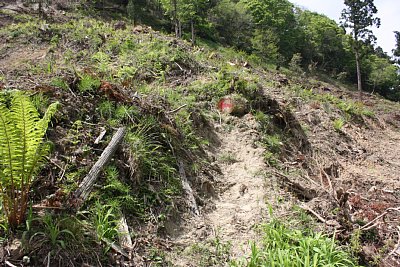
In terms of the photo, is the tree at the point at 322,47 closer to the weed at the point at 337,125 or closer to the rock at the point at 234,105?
the weed at the point at 337,125

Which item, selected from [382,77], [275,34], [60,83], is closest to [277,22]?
[275,34]

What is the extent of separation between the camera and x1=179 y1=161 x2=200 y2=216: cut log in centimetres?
422

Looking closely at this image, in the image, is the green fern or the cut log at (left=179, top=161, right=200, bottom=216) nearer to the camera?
the green fern

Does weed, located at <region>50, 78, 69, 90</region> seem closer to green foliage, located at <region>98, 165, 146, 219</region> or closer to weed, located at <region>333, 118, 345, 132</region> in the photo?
green foliage, located at <region>98, 165, 146, 219</region>

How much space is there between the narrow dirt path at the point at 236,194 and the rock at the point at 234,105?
7.9 inches

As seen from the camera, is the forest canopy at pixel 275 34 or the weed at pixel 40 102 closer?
the weed at pixel 40 102

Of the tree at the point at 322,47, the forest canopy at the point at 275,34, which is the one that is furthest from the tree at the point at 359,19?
the tree at the point at 322,47

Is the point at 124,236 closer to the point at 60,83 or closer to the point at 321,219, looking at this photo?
the point at 60,83

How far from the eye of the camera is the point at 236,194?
4855 millimetres

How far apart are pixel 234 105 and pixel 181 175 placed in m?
2.82

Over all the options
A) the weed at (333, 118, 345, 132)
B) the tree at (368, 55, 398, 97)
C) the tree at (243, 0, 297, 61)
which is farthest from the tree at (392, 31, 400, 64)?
the weed at (333, 118, 345, 132)

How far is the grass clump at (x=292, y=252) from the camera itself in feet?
10.5

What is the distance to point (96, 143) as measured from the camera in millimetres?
4020

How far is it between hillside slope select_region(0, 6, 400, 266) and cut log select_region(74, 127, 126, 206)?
110mm
